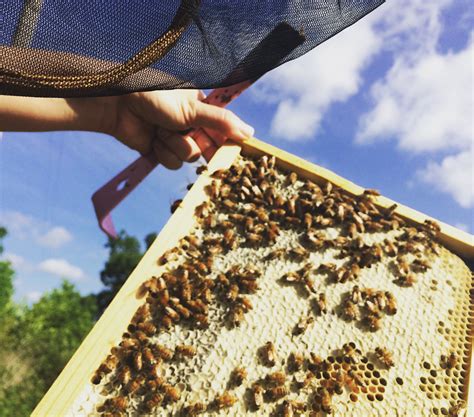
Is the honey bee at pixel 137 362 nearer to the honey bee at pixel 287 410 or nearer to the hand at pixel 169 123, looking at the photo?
the honey bee at pixel 287 410

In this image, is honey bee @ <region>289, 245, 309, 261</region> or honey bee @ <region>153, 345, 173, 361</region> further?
honey bee @ <region>289, 245, 309, 261</region>

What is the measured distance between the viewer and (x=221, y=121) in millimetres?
4133

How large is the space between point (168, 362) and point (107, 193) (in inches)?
80.8

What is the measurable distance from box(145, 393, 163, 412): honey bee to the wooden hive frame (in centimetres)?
42

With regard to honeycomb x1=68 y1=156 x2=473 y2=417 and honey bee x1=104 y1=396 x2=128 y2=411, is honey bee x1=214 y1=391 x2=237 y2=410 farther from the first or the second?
honey bee x1=104 y1=396 x2=128 y2=411

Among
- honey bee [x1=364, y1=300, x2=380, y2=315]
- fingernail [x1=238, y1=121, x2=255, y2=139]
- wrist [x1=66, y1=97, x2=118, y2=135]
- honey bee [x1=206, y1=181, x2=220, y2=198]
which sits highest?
fingernail [x1=238, y1=121, x2=255, y2=139]

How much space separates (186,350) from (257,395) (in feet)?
1.79

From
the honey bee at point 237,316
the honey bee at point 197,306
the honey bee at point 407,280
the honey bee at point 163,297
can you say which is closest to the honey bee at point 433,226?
the honey bee at point 407,280

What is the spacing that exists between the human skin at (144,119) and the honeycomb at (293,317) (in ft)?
1.70

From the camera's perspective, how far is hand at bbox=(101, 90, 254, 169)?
13.8 ft

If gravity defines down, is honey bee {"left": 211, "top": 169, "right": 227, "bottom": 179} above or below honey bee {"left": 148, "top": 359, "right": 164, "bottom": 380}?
above

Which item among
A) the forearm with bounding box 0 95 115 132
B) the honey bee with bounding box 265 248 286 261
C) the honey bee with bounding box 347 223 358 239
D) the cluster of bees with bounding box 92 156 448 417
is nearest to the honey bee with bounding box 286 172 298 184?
the cluster of bees with bounding box 92 156 448 417

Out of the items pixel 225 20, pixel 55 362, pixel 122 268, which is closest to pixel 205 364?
pixel 225 20

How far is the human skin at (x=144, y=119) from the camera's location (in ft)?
13.6
